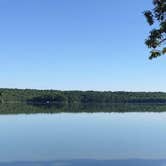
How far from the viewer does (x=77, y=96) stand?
510 feet

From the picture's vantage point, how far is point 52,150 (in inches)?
986

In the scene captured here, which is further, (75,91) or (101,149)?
(75,91)

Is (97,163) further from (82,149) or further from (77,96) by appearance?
(77,96)

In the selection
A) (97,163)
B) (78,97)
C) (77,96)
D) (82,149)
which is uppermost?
(77,96)

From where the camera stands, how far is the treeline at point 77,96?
143750 mm

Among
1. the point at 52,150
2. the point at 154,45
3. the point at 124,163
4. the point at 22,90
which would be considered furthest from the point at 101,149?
the point at 22,90

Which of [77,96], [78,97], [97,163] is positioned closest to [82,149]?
[97,163]

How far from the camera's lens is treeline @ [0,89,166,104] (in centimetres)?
14375

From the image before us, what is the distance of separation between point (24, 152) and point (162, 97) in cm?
14178

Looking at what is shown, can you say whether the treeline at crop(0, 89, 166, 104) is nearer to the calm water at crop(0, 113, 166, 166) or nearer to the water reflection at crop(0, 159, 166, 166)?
the calm water at crop(0, 113, 166, 166)

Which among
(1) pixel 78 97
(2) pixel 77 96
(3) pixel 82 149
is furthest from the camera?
(1) pixel 78 97

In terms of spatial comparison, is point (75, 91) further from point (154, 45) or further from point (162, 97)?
point (154, 45)

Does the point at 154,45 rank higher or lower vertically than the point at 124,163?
higher

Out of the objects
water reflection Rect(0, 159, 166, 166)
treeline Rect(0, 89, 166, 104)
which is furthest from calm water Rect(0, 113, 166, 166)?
treeline Rect(0, 89, 166, 104)
